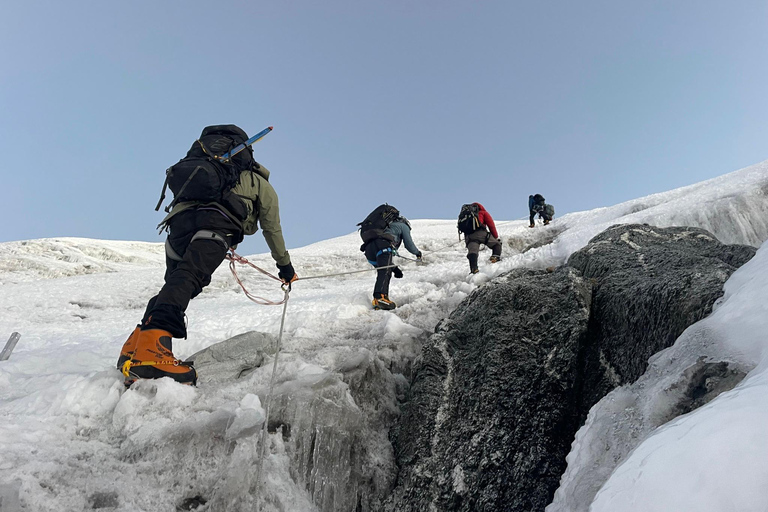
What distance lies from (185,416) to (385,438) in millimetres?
1600

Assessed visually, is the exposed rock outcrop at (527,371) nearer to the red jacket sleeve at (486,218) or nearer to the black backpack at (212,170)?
the black backpack at (212,170)

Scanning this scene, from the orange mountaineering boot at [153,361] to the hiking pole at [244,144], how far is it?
1821 mm

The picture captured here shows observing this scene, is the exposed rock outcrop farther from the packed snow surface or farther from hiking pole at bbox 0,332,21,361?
hiking pole at bbox 0,332,21,361

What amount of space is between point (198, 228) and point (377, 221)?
4339mm

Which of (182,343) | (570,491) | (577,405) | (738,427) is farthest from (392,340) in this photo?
(738,427)

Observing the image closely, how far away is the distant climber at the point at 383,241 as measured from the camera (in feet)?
24.2

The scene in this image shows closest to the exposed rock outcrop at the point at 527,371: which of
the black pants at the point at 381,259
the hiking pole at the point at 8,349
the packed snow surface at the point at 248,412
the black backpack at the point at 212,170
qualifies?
the packed snow surface at the point at 248,412

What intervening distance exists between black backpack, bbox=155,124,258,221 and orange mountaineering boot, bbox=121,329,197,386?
1.34 metres

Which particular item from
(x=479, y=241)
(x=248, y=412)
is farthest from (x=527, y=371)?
(x=479, y=241)

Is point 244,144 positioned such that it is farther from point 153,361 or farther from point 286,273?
point 153,361

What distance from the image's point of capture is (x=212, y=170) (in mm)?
4168

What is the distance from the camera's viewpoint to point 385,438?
362 cm

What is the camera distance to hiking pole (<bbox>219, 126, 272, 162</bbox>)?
4.40 meters

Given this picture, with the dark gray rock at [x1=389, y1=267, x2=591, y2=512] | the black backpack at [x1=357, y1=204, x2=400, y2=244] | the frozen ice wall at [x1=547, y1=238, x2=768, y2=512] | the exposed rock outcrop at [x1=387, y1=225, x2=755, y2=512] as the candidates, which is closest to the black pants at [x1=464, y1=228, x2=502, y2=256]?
the black backpack at [x1=357, y1=204, x2=400, y2=244]
